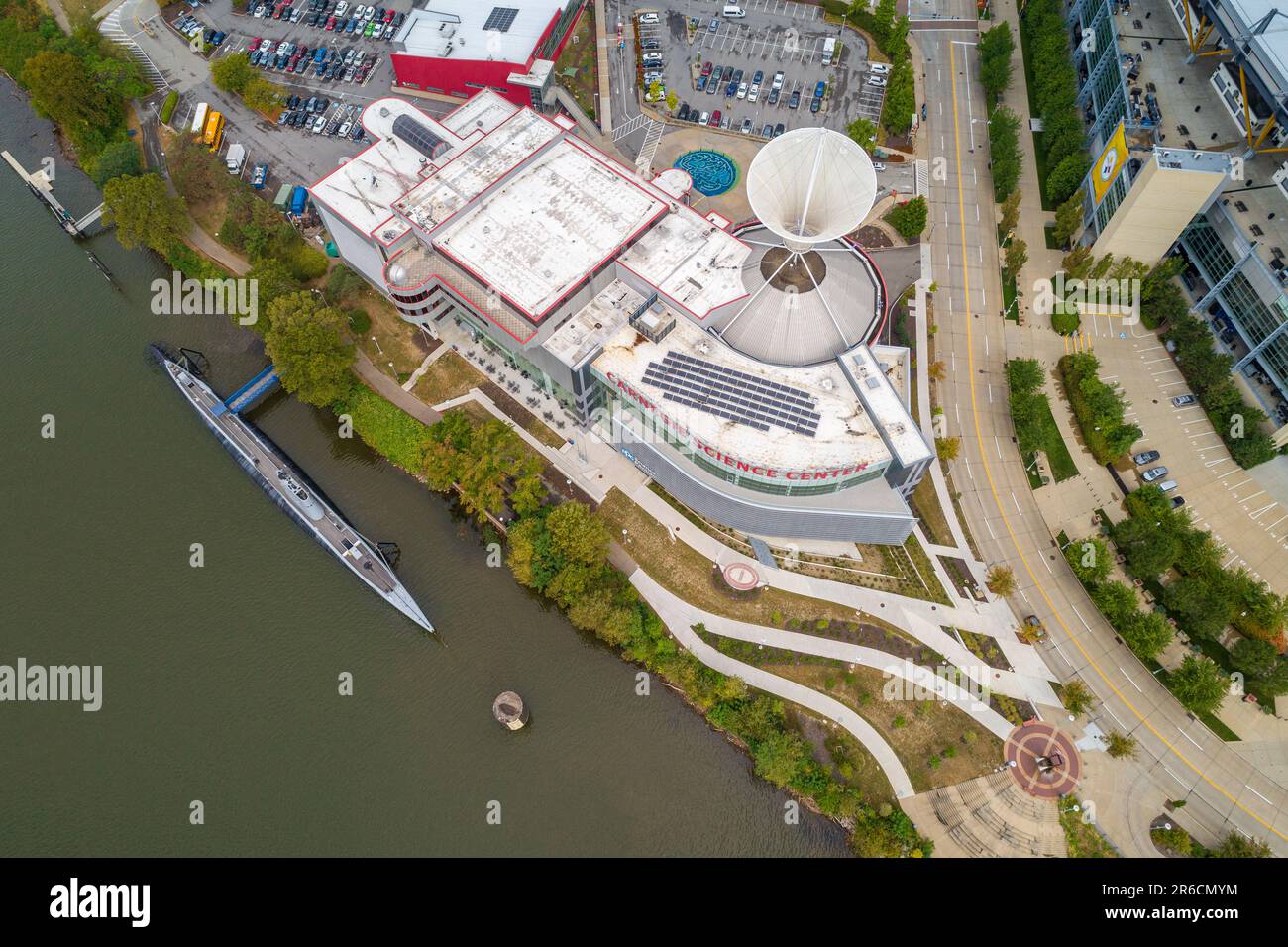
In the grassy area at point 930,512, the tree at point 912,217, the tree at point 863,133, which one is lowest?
the grassy area at point 930,512

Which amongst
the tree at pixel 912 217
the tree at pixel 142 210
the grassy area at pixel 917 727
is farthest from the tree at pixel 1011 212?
the tree at pixel 142 210

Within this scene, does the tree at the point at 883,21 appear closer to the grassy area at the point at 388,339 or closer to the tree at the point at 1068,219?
the tree at the point at 1068,219

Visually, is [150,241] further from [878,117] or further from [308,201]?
[878,117]

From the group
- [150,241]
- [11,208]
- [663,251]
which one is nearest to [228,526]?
[150,241]

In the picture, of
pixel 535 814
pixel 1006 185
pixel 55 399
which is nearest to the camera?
pixel 535 814

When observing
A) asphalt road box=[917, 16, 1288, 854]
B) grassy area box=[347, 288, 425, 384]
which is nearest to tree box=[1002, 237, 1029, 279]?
asphalt road box=[917, 16, 1288, 854]

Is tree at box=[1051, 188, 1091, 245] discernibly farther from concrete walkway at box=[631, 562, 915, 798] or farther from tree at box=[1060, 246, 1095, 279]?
concrete walkway at box=[631, 562, 915, 798]
